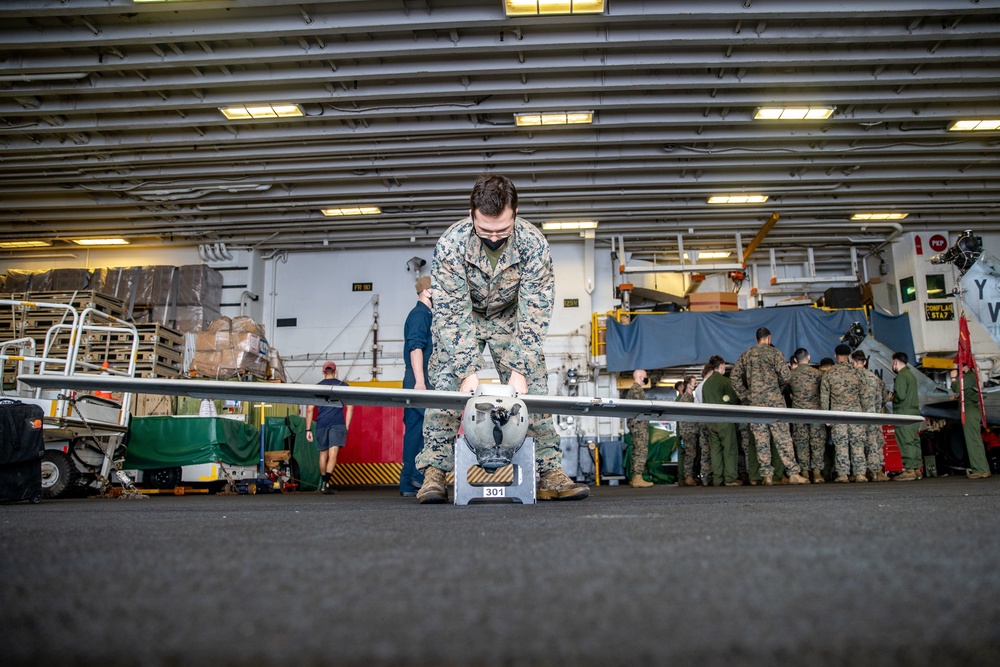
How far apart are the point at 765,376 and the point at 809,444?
1.53 meters

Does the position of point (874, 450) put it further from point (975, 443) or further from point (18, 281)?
point (18, 281)

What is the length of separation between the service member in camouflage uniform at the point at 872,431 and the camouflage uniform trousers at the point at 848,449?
30 cm

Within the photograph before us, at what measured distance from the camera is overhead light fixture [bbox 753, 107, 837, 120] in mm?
11328

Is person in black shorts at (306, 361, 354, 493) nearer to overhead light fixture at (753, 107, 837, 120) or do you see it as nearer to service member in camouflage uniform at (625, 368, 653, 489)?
service member in camouflage uniform at (625, 368, 653, 489)

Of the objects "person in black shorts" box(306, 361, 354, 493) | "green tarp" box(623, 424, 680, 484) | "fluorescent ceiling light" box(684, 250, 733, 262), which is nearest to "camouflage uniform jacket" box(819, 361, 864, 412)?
"green tarp" box(623, 424, 680, 484)

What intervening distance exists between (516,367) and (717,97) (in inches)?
343

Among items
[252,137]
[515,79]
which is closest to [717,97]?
[515,79]

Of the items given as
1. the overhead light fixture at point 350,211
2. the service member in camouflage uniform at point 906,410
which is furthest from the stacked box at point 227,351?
the service member in camouflage uniform at point 906,410

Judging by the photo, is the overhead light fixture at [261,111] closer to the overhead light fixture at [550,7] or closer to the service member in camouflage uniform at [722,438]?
the overhead light fixture at [550,7]

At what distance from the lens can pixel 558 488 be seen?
14.1 feet

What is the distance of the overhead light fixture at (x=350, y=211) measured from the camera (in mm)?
15250

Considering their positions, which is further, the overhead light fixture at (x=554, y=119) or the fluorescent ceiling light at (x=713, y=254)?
the fluorescent ceiling light at (x=713, y=254)

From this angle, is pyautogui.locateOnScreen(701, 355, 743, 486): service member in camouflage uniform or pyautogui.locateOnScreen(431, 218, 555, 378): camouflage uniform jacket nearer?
pyautogui.locateOnScreen(431, 218, 555, 378): camouflage uniform jacket

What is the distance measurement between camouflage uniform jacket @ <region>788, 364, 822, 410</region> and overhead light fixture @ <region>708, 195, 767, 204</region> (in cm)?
606
